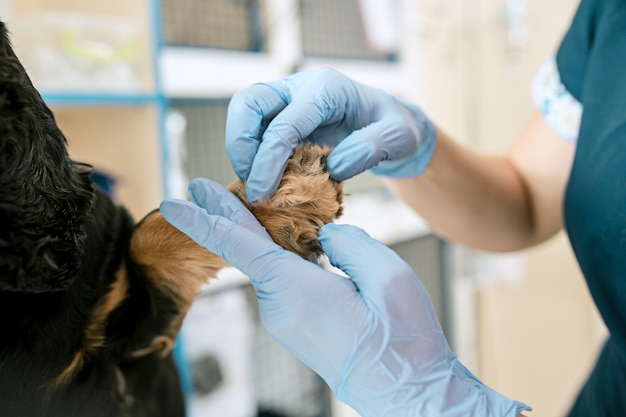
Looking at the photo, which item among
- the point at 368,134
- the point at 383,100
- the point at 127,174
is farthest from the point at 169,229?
the point at 127,174

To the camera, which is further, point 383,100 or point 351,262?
point 383,100

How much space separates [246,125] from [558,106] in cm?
75

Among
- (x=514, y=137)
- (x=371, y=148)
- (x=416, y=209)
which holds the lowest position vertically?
(x=514, y=137)

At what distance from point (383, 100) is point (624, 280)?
45 centimetres

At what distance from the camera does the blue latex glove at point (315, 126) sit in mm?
658

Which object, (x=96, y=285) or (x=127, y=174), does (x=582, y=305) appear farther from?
(x=96, y=285)

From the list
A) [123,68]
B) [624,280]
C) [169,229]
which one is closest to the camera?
[169,229]

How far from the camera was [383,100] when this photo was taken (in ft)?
2.90

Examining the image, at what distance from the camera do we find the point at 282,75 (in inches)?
75.0

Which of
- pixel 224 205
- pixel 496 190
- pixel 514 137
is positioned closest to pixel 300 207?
pixel 224 205

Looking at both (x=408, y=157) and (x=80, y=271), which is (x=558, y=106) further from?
(x=80, y=271)

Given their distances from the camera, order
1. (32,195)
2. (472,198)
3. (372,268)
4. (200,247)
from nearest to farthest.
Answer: (32,195)
(372,268)
(200,247)
(472,198)

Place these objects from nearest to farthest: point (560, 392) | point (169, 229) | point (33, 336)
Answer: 1. point (33, 336)
2. point (169, 229)
3. point (560, 392)

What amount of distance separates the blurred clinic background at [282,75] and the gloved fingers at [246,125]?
0.53 ft
